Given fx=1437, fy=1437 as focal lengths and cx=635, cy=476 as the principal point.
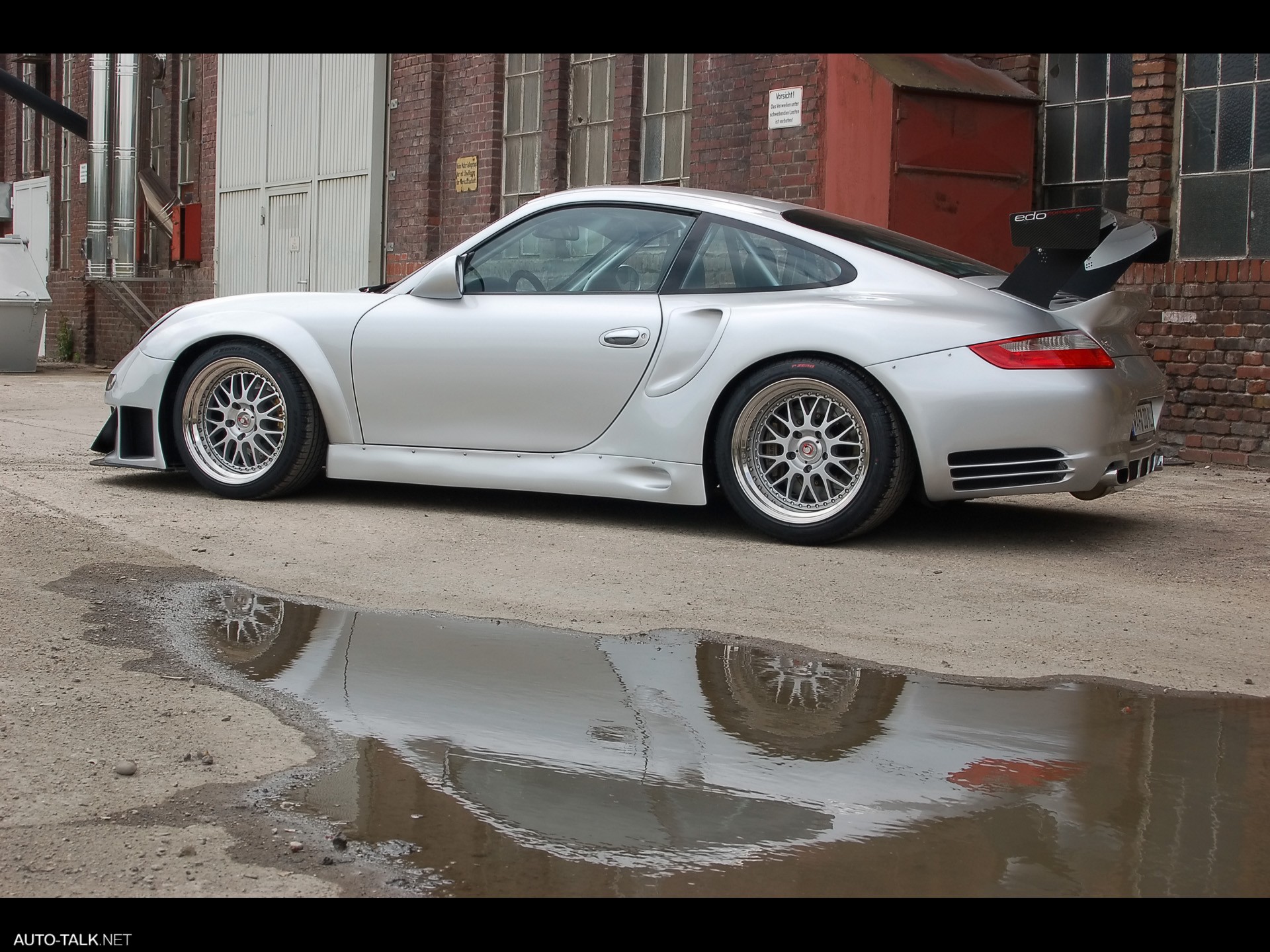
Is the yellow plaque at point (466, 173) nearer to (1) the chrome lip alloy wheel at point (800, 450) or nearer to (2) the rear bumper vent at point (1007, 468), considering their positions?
(1) the chrome lip alloy wheel at point (800, 450)

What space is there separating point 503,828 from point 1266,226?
7.68 meters

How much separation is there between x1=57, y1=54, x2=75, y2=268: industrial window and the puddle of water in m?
19.4

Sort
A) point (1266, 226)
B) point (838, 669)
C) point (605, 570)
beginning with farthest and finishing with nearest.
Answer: point (1266, 226) → point (605, 570) → point (838, 669)

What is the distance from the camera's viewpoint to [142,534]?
17.0 feet

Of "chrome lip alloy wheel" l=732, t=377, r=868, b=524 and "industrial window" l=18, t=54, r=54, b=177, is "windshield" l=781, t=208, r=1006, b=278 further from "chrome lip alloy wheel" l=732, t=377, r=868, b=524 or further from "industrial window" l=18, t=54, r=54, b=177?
"industrial window" l=18, t=54, r=54, b=177

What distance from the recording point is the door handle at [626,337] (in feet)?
18.0

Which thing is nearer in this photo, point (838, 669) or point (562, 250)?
point (838, 669)

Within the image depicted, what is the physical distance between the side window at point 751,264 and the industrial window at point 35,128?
19.1 m

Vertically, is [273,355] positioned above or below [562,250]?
below

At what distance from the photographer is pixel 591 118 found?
515 inches

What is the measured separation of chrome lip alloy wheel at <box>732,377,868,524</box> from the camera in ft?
17.1
